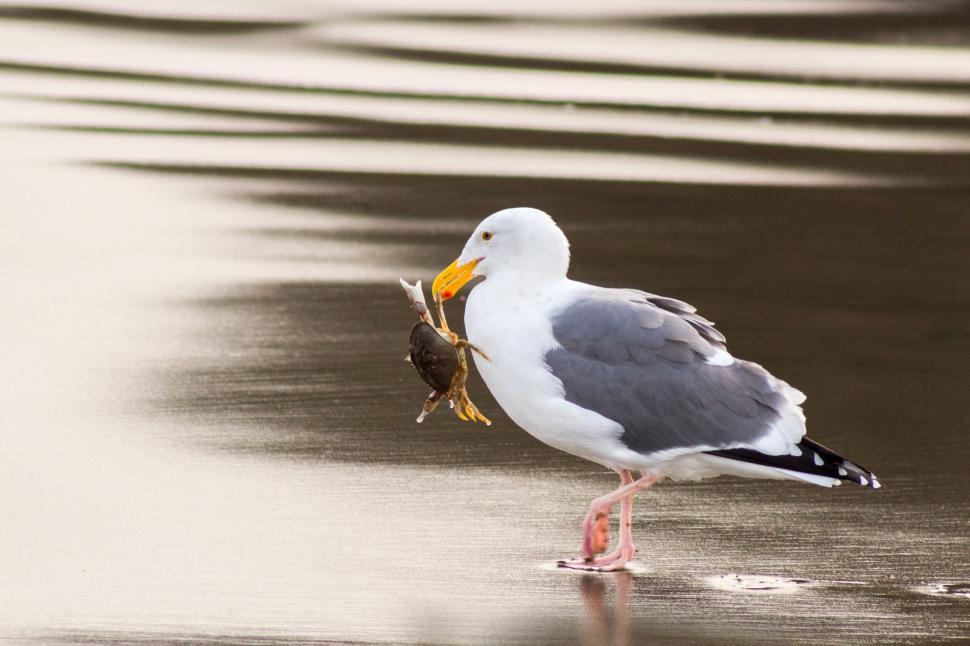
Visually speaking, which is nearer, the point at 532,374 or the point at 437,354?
the point at 532,374

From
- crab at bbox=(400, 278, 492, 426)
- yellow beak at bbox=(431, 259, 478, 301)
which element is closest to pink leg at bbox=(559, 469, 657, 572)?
crab at bbox=(400, 278, 492, 426)

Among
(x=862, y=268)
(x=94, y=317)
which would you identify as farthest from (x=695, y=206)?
(x=94, y=317)

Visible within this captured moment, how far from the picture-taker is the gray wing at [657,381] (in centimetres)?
595

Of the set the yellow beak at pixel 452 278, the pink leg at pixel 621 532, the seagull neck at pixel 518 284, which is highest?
the yellow beak at pixel 452 278

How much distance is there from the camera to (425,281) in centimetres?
937

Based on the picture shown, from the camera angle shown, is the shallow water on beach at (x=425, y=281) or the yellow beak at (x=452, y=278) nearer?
the shallow water on beach at (x=425, y=281)

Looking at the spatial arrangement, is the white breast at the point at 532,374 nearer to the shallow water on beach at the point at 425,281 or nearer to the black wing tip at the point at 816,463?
the shallow water on beach at the point at 425,281

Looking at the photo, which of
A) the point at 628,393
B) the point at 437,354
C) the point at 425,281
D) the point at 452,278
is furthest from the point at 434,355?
the point at 425,281

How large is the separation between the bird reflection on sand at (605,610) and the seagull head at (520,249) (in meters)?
1.15

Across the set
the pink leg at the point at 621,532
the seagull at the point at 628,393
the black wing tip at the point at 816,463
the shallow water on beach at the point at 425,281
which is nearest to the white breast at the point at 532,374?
the seagull at the point at 628,393

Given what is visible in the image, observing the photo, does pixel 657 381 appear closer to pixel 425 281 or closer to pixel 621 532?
pixel 621 532

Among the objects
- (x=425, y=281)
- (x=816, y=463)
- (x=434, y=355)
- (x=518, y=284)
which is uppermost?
(x=425, y=281)

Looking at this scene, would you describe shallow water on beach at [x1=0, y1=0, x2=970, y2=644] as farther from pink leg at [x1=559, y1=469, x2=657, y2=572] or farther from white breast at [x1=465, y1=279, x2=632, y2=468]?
white breast at [x1=465, y1=279, x2=632, y2=468]

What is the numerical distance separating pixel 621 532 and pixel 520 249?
1.09m
